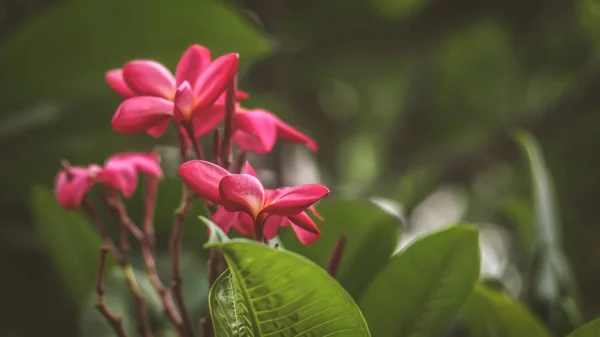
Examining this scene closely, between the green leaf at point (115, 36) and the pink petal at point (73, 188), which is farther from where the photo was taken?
the green leaf at point (115, 36)

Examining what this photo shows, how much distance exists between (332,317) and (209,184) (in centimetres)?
8

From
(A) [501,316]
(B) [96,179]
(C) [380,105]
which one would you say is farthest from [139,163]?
(C) [380,105]

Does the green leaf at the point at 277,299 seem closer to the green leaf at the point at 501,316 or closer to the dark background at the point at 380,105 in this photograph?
the green leaf at the point at 501,316

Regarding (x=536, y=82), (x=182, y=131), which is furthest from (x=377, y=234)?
(x=536, y=82)

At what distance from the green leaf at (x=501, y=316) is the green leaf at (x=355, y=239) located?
0.07m

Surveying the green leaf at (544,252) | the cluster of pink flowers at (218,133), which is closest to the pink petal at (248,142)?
the cluster of pink flowers at (218,133)

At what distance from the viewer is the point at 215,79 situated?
1.14 feet

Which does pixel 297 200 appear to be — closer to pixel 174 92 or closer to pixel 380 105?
pixel 174 92

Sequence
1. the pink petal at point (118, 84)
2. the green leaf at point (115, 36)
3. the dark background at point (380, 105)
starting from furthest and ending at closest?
the dark background at point (380, 105) → the green leaf at point (115, 36) → the pink petal at point (118, 84)

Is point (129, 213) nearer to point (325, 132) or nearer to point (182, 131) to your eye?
point (182, 131)

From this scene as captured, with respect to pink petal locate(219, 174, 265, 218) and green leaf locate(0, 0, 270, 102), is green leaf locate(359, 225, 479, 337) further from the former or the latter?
green leaf locate(0, 0, 270, 102)

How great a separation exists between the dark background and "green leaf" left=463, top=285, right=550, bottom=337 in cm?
36

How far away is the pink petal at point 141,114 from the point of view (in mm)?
348

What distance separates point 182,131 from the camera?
380 millimetres
